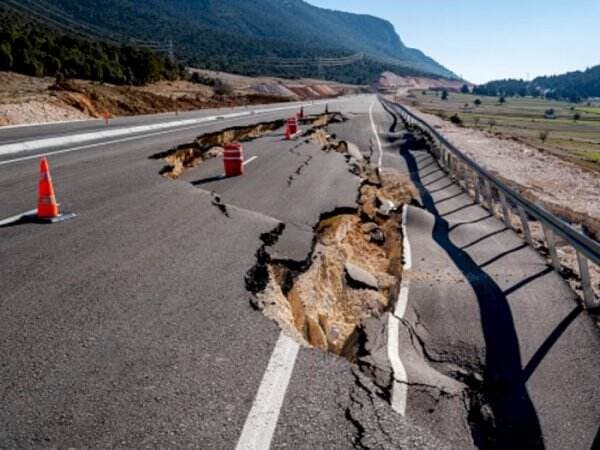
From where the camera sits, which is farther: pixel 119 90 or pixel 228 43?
pixel 228 43

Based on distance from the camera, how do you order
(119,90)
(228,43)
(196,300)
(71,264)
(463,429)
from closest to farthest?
(463,429) < (196,300) < (71,264) < (119,90) < (228,43)

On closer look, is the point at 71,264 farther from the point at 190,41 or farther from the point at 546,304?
the point at 190,41

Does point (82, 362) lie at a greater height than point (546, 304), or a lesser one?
greater

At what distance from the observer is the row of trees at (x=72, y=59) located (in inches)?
1184

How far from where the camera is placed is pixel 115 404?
2809mm

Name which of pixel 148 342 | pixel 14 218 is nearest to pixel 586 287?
pixel 148 342

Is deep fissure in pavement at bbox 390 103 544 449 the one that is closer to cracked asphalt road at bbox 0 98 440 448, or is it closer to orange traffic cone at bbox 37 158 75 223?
cracked asphalt road at bbox 0 98 440 448

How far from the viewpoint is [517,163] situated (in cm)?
2083

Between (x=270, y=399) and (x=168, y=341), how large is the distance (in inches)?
39.9

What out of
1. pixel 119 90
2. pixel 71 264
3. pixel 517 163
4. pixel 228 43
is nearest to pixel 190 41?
pixel 228 43

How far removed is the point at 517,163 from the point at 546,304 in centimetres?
1669

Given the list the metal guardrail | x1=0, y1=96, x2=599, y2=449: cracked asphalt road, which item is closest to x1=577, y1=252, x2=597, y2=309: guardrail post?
the metal guardrail

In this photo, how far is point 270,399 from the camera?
2.93 meters

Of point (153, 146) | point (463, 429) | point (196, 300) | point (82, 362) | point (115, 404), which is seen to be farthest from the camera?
point (153, 146)
